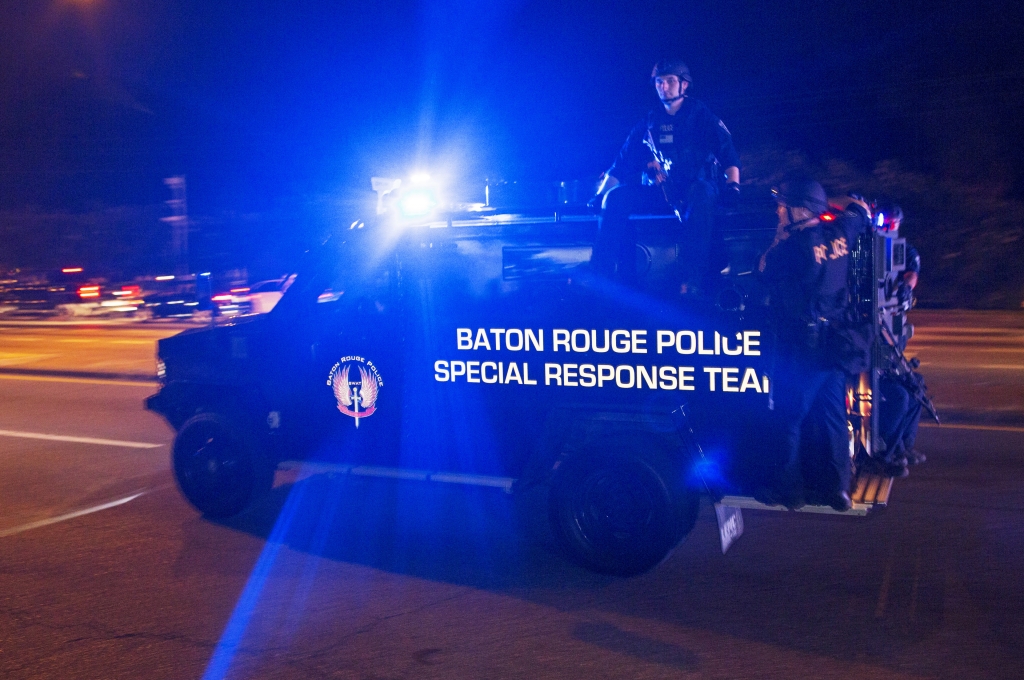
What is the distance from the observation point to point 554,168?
6406 mm

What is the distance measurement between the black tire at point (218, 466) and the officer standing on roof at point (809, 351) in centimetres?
347

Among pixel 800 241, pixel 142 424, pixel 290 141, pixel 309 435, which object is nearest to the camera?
pixel 800 241

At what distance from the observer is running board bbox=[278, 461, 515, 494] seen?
5.70 metres

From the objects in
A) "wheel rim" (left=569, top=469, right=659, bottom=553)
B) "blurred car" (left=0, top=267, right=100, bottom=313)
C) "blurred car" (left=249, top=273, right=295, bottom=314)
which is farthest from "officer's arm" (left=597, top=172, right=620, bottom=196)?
"blurred car" (left=0, top=267, right=100, bottom=313)

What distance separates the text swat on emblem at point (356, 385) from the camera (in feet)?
19.7

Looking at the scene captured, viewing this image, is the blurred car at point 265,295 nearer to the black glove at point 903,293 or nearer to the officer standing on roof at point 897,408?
the black glove at point 903,293

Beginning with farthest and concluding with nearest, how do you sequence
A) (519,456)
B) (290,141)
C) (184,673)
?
(290,141)
(519,456)
(184,673)

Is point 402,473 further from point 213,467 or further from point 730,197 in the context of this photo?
point 730,197

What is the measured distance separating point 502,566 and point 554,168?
8.47ft

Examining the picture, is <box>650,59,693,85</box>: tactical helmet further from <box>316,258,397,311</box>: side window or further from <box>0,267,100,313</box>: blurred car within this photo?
<box>0,267,100,313</box>: blurred car

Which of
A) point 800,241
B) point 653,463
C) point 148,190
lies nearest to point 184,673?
point 653,463

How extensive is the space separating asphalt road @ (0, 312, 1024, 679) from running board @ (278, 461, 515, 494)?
1.61 ft

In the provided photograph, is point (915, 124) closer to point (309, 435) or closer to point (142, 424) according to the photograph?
point (142, 424)

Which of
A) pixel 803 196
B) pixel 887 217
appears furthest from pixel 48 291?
pixel 803 196
